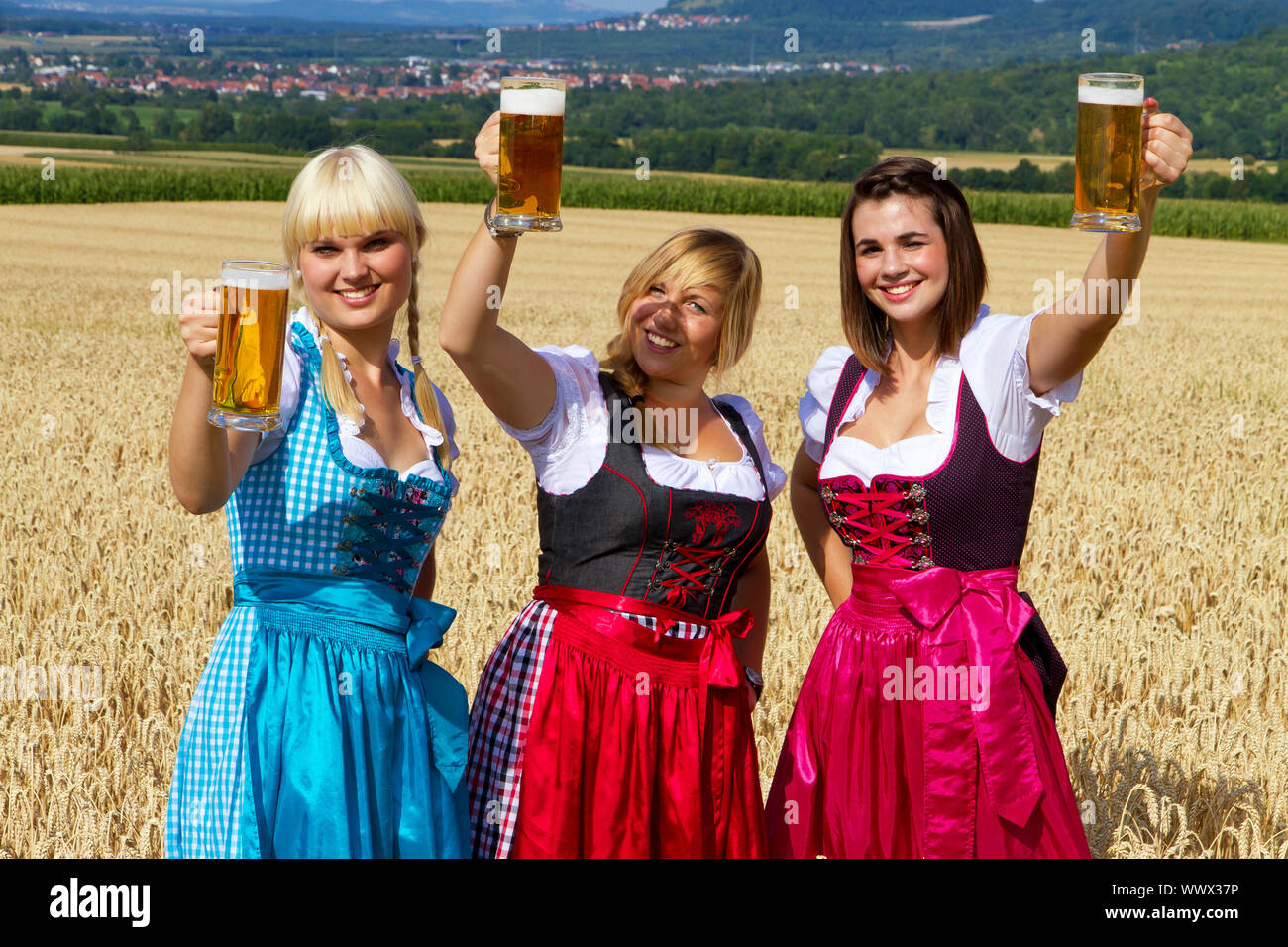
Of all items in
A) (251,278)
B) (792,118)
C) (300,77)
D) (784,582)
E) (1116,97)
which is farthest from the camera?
(300,77)

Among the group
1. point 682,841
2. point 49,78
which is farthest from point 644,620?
point 49,78

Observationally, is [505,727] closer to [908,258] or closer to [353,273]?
[353,273]

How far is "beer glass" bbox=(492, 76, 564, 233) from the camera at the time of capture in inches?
98.1

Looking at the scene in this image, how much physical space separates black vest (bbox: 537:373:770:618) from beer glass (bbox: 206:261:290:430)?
85cm

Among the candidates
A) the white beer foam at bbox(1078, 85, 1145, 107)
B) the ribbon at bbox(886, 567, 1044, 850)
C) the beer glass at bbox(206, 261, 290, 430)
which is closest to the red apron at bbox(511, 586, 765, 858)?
the ribbon at bbox(886, 567, 1044, 850)

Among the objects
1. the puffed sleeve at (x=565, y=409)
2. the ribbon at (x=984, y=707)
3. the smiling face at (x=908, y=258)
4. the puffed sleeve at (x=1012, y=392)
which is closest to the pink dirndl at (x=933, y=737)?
the ribbon at (x=984, y=707)

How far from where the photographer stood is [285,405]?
2730mm

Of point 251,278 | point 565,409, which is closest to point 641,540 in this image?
point 565,409

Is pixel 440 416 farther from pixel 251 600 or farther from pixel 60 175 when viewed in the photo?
pixel 60 175

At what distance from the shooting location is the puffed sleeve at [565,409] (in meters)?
3.01

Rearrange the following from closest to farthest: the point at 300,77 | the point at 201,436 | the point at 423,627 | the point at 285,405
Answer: the point at 201,436
the point at 285,405
the point at 423,627
the point at 300,77

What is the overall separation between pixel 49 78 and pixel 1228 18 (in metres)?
147

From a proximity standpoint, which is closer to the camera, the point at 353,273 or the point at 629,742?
the point at 353,273

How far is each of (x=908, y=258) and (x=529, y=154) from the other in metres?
1.02
